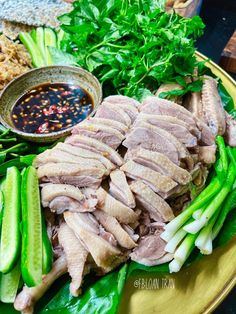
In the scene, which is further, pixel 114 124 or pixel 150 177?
pixel 114 124

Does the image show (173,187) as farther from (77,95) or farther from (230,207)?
(77,95)

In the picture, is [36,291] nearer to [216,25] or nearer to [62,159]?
[62,159]

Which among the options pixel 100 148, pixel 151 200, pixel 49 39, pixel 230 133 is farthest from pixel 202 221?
pixel 49 39

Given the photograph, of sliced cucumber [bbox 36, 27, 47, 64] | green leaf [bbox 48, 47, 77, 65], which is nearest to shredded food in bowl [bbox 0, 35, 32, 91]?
sliced cucumber [bbox 36, 27, 47, 64]

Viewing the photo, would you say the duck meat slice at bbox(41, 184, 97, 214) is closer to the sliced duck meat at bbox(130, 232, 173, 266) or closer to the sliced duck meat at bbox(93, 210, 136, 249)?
the sliced duck meat at bbox(93, 210, 136, 249)

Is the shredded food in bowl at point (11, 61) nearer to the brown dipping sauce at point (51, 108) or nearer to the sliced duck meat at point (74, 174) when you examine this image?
the brown dipping sauce at point (51, 108)

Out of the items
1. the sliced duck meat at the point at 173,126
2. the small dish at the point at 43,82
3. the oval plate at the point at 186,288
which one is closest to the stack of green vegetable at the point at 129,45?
the small dish at the point at 43,82
